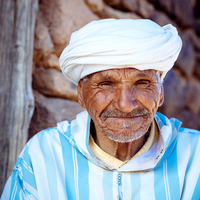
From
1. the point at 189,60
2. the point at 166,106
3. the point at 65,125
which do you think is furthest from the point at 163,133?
the point at 189,60

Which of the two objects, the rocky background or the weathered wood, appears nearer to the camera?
the weathered wood

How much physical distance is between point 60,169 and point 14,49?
102 cm

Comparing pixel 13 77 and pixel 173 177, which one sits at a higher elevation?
pixel 13 77

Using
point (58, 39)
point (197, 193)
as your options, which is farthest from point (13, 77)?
point (197, 193)

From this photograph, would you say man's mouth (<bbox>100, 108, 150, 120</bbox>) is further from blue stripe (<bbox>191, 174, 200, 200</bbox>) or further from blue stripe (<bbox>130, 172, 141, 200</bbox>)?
blue stripe (<bbox>191, 174, 200, 200</bbox>)

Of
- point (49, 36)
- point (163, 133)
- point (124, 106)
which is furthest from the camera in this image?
point (49, 36)

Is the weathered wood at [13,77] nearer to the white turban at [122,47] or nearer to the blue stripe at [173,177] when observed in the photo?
the white turban at [122,47]

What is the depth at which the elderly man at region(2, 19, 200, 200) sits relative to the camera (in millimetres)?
1428

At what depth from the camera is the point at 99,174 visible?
1.49 metres

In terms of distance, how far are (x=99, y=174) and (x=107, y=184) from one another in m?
0.08

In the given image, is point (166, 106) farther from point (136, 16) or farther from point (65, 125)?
point (65, 125)

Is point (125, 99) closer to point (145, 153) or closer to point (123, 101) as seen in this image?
point (123, 101)

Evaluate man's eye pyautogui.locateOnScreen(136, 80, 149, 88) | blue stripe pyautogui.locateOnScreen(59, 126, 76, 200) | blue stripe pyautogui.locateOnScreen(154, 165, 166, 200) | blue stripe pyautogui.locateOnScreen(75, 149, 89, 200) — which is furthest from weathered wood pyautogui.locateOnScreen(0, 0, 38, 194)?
blue stripe pyautogui.locateOnScreen(154, 165, 166, 200)

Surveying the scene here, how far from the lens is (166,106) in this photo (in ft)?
10.7
